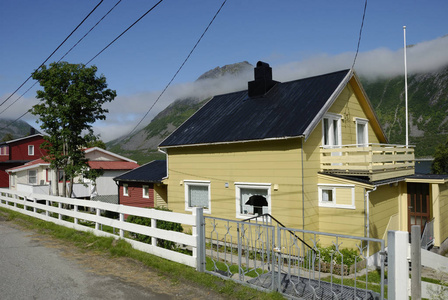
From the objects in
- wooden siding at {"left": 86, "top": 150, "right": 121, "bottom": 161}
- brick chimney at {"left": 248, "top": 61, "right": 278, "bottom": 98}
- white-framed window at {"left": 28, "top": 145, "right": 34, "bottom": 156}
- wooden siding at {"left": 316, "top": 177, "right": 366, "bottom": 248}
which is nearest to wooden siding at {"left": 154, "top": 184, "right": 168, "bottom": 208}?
brick chimney at {"left": 248, "top": 61, "right": 278, "bottom": 98}

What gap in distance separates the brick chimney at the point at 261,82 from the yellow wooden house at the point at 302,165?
0.05 meters

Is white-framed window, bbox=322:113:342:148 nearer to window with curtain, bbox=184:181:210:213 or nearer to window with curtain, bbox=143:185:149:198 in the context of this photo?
window with curtain, bbox=184:181:210:213

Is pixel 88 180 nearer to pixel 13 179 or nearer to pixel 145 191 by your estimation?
pixel 145 191

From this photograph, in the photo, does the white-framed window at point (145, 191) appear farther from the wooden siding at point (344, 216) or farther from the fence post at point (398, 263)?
the fence post at point (398, 263)

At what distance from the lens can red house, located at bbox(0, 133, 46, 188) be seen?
46875 mm

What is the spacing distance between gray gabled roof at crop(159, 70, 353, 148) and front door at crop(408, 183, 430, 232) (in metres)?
6.11

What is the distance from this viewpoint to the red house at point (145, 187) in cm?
2205

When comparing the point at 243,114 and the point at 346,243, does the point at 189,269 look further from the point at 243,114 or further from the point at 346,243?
the point at 243,114

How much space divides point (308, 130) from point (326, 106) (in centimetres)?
193

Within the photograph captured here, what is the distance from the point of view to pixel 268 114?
1501 centimetres

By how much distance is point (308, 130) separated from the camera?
12.4 meters

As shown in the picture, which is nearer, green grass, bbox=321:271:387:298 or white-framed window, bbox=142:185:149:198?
green grass, bbox=321:271:387:298

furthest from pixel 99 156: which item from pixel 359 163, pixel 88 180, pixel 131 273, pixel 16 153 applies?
pixel 131 273

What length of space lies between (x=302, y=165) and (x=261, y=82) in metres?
6.20
